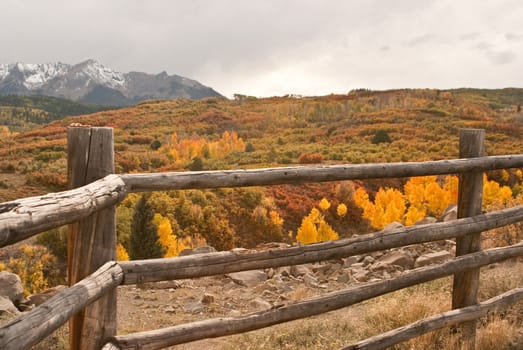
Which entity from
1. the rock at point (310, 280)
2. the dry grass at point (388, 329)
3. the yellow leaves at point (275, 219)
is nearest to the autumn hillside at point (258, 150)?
the yellow leaves at point (275, 219)

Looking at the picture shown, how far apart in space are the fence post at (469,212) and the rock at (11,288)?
6.66 m

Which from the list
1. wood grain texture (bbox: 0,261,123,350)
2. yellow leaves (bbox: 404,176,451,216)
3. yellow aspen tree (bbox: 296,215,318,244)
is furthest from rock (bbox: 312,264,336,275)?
yellow leaves (bbox: 404,176,451,216)

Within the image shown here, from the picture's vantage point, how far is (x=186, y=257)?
2.86 meters

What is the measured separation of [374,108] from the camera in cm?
7362

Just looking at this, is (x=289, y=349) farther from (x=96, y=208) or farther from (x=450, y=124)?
(x=450, y=124)

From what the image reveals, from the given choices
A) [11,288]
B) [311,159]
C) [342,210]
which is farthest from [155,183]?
[311,159]

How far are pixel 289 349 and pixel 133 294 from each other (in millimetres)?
4293

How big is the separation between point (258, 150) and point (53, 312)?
42.3 meters

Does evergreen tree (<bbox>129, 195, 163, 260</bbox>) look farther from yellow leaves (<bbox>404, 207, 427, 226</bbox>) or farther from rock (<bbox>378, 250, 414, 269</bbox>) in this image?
yellow leaves (<bbox>404, 207, 427, 226</bbox>)

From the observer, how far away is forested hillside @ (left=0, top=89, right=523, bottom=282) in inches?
781

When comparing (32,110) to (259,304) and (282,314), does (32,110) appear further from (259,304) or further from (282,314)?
(282,314)

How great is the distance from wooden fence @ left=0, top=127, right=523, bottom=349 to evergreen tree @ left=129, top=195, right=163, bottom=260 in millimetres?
8965

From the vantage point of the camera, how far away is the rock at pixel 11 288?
7.44m

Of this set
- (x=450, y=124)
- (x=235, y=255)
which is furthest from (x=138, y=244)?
(x=450, y=124)
